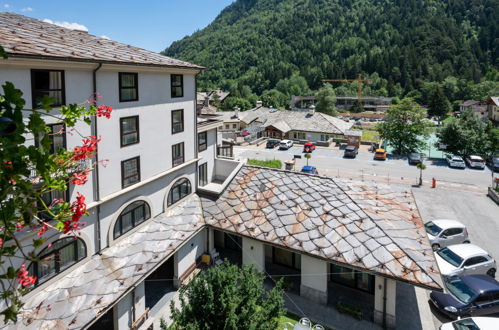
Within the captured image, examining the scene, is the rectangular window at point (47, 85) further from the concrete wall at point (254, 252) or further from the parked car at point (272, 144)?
the parked car at point (272, 144)

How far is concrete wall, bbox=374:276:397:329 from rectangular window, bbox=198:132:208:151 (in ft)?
42.9

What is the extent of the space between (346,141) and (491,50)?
170938 millimetres

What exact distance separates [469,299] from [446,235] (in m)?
7.09

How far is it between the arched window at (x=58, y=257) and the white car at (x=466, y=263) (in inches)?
710

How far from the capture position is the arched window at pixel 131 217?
1458 cm

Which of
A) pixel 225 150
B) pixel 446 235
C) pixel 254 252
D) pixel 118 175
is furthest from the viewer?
pixel 225 150

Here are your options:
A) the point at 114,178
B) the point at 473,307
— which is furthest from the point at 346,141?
the point at 114,178

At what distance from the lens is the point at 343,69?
169 m

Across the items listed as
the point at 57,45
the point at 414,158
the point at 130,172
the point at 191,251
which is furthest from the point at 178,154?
the point at 414,158

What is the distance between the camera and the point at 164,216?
56.6 feet

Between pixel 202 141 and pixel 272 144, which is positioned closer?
pixel 202 141

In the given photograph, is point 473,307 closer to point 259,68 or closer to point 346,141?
point 346,141

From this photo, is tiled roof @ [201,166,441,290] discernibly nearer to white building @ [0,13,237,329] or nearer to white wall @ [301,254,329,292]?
white wall @ [301,254,329,292]

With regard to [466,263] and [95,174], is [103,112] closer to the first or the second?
[95,174]
